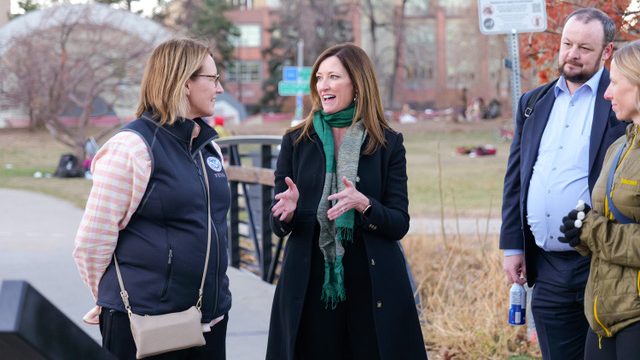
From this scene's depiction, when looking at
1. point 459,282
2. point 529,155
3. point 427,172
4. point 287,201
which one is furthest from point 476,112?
point 287,201

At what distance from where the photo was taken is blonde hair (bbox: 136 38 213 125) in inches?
142

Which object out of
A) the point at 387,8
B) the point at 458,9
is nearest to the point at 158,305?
the point at 387,8

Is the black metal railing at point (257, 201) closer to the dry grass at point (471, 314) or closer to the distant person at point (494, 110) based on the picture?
the dry grass at point (471, 314)

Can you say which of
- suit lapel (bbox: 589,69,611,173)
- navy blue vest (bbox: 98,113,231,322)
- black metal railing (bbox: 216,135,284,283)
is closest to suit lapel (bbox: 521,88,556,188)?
suit lapel (bbox: 589,69,611,173)

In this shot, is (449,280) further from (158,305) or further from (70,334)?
(70,334)

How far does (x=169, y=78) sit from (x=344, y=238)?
108 cm

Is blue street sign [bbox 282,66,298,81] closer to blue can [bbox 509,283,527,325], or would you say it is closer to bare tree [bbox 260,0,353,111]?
blue can [bbox 509,283,527,325]

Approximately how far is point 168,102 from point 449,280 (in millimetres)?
4532

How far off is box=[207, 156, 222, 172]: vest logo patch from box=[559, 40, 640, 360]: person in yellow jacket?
1374 millimetres

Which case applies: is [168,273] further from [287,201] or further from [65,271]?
[65,271]

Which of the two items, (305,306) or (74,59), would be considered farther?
(74,59)

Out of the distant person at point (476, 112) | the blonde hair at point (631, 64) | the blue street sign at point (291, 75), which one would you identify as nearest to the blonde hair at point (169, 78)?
the blonde hair at point (631, 64)

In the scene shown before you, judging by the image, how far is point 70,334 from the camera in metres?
2.29

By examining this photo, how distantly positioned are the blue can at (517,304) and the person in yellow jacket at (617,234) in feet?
2.89
